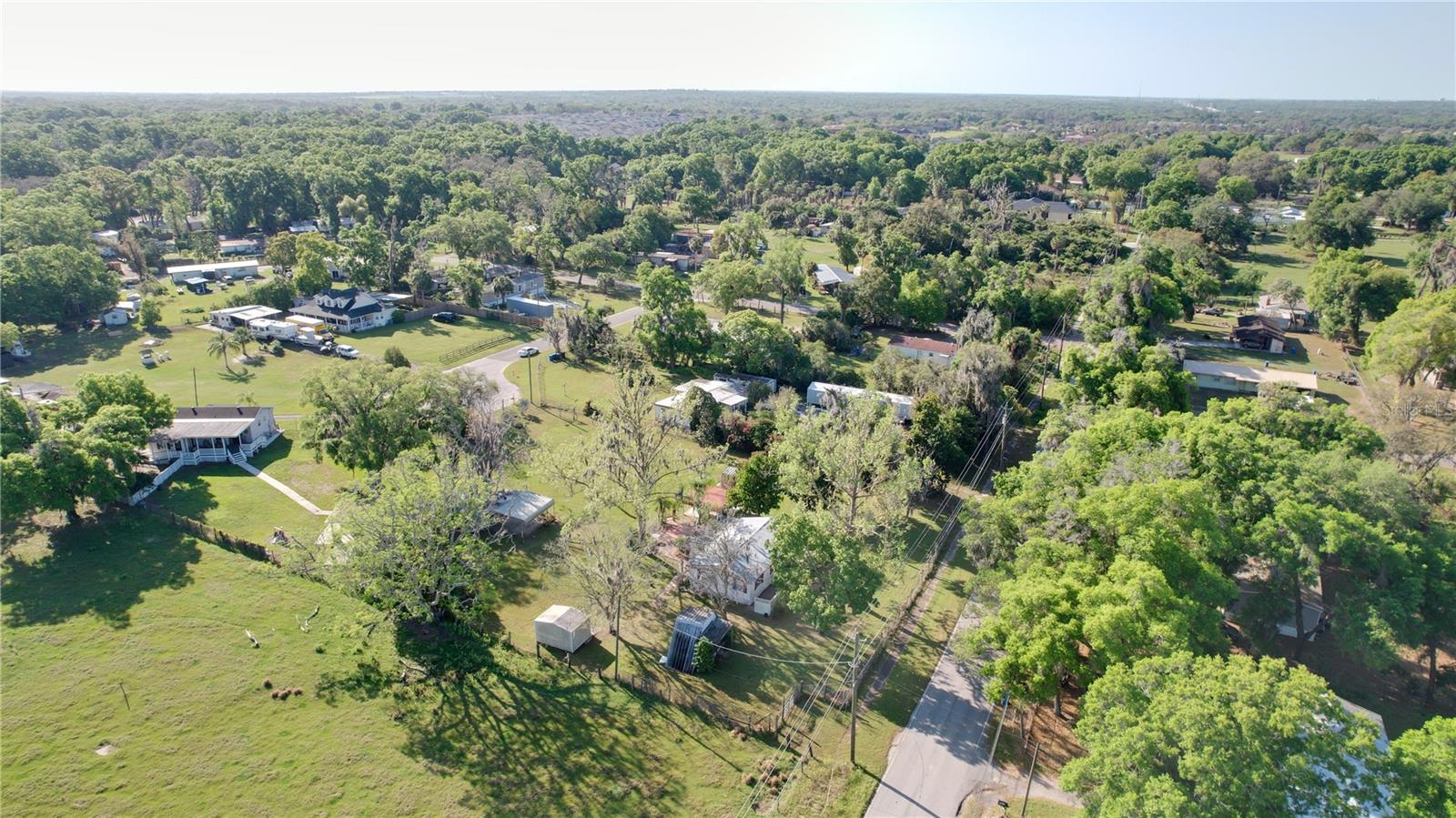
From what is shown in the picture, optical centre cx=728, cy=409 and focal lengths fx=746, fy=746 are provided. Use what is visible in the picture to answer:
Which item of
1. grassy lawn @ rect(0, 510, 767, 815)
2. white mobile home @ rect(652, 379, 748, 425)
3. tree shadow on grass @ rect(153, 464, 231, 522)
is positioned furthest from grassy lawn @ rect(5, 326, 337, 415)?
white mobile home @ rect(652, 379, 748, 425)

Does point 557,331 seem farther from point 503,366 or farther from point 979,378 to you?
point 979,378

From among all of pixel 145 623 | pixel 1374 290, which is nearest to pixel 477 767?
pixel 145 623

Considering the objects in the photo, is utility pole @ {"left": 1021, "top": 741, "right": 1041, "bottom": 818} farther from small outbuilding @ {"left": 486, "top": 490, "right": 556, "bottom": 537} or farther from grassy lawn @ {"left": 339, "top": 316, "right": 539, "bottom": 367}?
grassy lawn @ {"left": 339, "top": 316, "right": 539, "bottom": 367}

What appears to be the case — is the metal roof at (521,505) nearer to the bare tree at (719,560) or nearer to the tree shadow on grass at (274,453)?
the bare tree at (719,560)

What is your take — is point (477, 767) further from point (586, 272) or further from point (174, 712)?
point (586, 272)

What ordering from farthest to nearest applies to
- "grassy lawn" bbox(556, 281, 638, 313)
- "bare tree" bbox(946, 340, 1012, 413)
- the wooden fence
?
"grassy lawn" bbox(556, 281, 638, 313) → "bare tree" bbox(946, 340, 1012, 413) → the wooden fence
